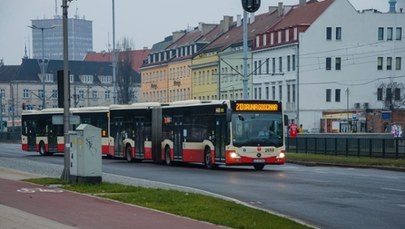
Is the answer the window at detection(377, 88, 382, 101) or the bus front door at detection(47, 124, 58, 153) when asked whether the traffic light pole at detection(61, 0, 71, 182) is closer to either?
the bus front door at detection(47, 124, 58, 153)

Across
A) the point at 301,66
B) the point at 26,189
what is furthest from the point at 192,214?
the point at 301,66

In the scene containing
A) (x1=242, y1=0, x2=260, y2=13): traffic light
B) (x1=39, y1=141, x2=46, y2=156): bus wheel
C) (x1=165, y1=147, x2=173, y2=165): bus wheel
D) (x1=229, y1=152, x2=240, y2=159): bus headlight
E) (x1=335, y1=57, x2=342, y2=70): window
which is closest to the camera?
(x1=242, y1=0, x2=260, y2=13): traffic light

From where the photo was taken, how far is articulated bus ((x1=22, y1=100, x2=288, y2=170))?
111 feet

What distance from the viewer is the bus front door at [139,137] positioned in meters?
42.6

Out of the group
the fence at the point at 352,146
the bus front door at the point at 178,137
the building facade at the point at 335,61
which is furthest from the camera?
the building facade at the point at 335,61

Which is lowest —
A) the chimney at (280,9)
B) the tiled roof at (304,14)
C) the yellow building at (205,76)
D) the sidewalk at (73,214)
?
the sidewalk at (73,214)

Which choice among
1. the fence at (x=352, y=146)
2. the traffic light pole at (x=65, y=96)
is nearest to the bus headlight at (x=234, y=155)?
the traffic light pole at (x=65, y=96)

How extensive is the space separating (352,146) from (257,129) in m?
12.9

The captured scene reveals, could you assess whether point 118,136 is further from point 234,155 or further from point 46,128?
point 234,155

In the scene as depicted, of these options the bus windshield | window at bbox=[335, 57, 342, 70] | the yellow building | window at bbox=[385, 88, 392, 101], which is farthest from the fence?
the yellow building

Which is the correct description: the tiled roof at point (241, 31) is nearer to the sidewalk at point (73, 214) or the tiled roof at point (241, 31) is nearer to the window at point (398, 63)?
the window at point (398, 63)

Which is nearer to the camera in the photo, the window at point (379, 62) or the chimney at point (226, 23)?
the window at point (379, 62)

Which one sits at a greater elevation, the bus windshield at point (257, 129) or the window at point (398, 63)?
the window at point (398, 63)

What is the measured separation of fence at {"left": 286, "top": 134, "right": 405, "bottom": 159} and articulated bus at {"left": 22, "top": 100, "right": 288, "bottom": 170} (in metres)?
8.85
